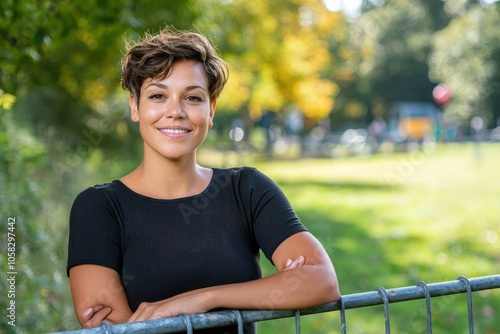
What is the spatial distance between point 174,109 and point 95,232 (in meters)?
0.44

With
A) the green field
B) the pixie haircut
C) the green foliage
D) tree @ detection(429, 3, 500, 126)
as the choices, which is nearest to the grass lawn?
the green field

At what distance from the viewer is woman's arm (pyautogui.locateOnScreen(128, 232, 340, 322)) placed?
6.85ft

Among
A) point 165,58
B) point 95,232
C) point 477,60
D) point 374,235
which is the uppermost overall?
point 477,60

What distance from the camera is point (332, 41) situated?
126 ft

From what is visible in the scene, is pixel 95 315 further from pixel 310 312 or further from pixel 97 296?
pixel 310 312

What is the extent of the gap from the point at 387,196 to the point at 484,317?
10456 millimetres

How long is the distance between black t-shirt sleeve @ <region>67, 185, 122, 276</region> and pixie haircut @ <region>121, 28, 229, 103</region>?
366 mm

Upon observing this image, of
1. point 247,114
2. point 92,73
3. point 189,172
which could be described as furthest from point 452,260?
point 247,114

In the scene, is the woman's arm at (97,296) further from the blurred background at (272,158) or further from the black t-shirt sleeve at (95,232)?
the blurred background at (272,158)

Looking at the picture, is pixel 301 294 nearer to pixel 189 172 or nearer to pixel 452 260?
pixel 189 172

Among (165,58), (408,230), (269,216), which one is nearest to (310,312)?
(269,216)

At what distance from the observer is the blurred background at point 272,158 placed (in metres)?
4.88

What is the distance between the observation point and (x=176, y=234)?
7.63ft

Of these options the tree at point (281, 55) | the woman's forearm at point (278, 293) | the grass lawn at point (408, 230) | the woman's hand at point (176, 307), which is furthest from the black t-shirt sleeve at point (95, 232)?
the tree at point (281, 55)
